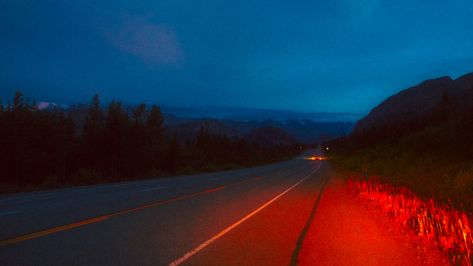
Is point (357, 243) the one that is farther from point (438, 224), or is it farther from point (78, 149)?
point (78, 149)

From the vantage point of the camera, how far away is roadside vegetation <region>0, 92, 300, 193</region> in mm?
29203

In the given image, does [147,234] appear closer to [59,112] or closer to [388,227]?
[388,227]

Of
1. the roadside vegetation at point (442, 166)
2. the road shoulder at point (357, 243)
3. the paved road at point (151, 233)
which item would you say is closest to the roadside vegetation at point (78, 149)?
the paved road at point (151, 233)

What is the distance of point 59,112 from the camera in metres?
43.5

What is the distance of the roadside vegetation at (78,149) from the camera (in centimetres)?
2920

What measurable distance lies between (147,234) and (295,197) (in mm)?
9772

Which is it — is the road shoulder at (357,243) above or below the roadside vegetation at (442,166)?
below

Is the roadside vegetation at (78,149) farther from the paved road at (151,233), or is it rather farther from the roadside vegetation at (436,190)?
the roadside vegetation at (436,190)

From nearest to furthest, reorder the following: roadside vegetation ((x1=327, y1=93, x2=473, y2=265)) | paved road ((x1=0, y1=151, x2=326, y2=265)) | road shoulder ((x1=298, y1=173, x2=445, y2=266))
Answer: paved road ((x1=0, y1=151, x2=326, y2=265)) < road shoulder ((x1=298, y1=173, x2=445, y2=266)) < roadside vegetation ((x1=327, y1=93, x2=473, y2=265))

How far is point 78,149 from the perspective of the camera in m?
38.8

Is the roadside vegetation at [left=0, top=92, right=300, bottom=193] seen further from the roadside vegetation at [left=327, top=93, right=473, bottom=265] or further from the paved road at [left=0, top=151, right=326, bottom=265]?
the roadside vegetation at [left=327, top=93, right=473, bottom=265]

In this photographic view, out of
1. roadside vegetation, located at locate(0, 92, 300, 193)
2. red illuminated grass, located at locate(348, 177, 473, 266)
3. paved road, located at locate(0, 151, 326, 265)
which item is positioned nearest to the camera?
paved road, located at locate(0, 151, 326, 265)

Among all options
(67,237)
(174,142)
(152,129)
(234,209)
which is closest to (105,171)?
(152,129)

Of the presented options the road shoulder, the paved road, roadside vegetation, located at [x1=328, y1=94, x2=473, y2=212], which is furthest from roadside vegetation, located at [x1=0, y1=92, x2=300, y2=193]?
roadside vegetation, located at [x1=328, y1=94, x2=473, y2=212]
